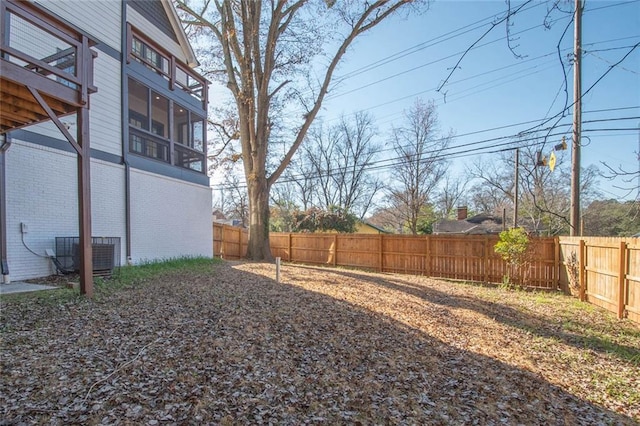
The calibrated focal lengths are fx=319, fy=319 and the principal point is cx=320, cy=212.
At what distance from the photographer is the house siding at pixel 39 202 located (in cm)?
601

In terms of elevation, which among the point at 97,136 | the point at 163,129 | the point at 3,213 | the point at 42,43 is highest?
the point at 42,43

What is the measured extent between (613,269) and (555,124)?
571 centimetres

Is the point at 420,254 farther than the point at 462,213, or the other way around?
the point at 462,213

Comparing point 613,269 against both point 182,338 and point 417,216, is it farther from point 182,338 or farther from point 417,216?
point 417,216

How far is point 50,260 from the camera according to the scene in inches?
261

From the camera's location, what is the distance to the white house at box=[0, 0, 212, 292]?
4.80m

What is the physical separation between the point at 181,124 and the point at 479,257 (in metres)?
11.6

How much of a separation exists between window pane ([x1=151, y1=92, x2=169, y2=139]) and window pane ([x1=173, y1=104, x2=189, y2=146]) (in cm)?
35

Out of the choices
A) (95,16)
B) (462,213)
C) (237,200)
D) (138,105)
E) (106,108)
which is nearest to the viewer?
(95,16)

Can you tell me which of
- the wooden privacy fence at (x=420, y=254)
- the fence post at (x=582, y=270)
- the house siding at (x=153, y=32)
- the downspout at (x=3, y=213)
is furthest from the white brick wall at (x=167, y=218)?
the fence post at (x=582, y=270)

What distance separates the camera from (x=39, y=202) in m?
6.43

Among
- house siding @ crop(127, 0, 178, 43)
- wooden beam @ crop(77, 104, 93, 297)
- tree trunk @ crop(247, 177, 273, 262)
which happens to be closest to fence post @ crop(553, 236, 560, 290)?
tree trunk @ crop(247, 177, 273, 262)

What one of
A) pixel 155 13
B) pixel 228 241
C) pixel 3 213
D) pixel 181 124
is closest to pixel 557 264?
pixel 3 213

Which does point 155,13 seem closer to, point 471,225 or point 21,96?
point 21,96
